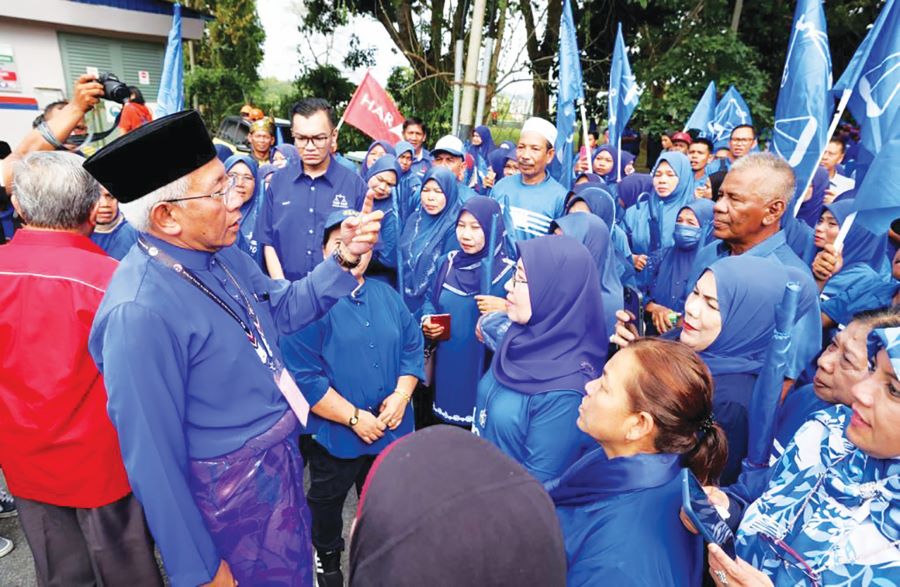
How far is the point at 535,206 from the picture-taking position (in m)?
4.52

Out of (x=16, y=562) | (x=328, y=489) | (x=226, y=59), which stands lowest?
(x=16, y=562)

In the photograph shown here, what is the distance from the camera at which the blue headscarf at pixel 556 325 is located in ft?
6.42

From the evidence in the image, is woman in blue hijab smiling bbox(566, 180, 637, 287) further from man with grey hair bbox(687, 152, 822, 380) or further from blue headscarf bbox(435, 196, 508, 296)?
man with grey hair bbox(687, 152, 822, 380)

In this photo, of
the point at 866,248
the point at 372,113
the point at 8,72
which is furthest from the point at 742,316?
the point at 8,72

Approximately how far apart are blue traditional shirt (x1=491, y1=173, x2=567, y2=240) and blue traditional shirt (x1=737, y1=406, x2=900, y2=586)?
3196 millimetres

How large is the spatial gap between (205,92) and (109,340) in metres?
20.1

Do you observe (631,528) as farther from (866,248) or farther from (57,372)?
(866,248)

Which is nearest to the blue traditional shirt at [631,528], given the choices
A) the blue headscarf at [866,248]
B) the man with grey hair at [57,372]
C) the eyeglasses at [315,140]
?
the man with grey hair at [57,372]

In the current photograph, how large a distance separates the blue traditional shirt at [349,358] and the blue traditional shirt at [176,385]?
0.59 metres

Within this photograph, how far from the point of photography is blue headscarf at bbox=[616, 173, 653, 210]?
5824mm

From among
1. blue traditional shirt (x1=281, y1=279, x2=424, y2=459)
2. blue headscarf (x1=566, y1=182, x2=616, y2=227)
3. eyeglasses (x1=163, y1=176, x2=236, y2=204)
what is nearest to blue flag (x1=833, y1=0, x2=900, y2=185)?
blue headscarf (x1=566, y1=182, x2=616, y2=227)

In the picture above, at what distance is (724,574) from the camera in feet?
3.87

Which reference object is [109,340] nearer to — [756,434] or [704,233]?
[756,434]

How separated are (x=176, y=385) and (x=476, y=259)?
2.22 metres
